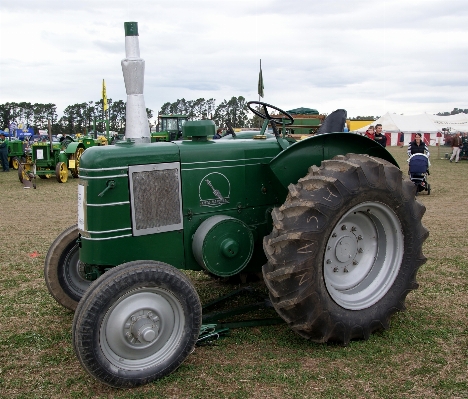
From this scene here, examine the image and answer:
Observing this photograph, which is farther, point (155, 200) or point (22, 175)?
point (22, 175)

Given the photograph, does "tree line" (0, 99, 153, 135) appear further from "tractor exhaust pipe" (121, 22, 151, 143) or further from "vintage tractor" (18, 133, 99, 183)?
"tractor exhaust pipe" (121, 22, 151, 143)

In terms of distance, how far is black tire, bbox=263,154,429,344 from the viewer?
11.1 feet

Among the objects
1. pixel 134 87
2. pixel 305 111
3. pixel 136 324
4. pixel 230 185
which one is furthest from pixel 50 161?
pixel 136 324

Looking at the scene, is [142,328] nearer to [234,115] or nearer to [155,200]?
[155,200]

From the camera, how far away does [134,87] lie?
379cm

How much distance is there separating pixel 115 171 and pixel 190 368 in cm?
144

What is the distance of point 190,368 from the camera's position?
3.41 m

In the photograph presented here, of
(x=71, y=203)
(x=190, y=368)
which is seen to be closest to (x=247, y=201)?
(x=190, y=368)

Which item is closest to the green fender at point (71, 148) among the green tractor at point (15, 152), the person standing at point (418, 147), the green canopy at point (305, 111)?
the green tractor at point (15, 152)

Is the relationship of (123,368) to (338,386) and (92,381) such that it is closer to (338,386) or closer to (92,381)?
(92,381)

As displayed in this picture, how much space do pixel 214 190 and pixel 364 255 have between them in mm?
1339

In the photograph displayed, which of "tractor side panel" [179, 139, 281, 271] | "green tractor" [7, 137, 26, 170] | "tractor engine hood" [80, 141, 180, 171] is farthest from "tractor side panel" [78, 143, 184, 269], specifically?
"green tractor" [7, 137, 26, 170]

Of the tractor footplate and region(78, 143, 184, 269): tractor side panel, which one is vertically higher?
region(78, 143, 184, 269): tractor side panel

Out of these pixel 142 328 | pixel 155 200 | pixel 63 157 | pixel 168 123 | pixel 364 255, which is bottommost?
pixel 142 328
